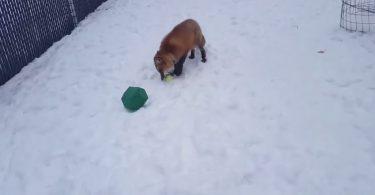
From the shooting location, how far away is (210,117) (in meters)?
5.94

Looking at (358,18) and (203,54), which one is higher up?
(358,18)

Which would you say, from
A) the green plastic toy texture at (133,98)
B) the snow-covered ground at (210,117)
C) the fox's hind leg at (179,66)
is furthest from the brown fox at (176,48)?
the green plastic toy texture at (133,98)

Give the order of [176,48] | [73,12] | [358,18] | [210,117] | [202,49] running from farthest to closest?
[73,12]
[358,18]
[202,49]
[176,48]
[210,117]

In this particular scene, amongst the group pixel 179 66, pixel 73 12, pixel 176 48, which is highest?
pixel 73 12

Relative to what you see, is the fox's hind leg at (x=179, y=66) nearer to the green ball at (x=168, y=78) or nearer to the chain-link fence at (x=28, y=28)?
the green ball at (x=168, y=78)

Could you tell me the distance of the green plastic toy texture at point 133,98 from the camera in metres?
6.13

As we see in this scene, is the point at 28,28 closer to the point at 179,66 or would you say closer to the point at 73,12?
the point at 73,12

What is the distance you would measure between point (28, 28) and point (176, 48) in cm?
359

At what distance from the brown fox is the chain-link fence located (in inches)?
125

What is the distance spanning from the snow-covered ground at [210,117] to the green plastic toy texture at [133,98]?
141mm

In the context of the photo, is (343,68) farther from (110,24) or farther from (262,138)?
(110,24)

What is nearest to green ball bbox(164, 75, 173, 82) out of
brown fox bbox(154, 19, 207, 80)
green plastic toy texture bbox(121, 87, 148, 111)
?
brown fox bbox(154, 19, 207, 80)

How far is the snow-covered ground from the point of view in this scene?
15.9 ft

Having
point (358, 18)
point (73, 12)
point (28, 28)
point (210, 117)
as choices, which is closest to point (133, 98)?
point (210, 117)
